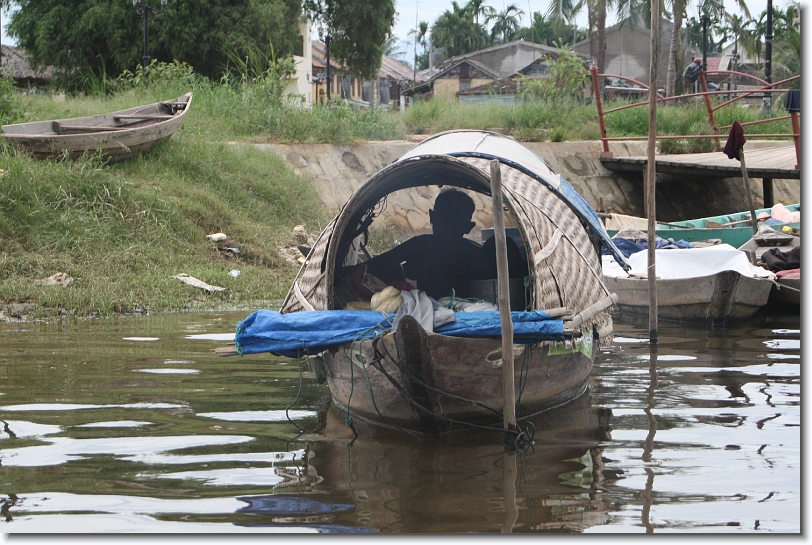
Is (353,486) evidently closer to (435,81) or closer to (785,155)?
(785,155)

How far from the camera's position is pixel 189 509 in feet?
13.3

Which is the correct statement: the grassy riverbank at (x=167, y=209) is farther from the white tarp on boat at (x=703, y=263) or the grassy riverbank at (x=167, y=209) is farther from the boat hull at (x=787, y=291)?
the boat hull at (x=787, y=291)

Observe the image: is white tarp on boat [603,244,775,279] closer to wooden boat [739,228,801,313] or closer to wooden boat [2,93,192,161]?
wooden boat [739,228,801,313]

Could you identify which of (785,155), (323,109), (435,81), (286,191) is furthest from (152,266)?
(435,81)

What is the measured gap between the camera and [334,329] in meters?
5.19

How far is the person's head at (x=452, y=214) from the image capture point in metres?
6.57

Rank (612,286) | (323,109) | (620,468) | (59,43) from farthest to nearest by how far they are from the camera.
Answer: (59,43), (323,109), (612,286), (620,468)

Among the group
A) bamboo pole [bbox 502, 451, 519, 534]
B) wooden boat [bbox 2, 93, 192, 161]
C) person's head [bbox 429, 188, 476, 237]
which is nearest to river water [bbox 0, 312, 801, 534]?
bamboo pole [bbox 502, 451, 519, 534]

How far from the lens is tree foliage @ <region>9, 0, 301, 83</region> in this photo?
75.7 feet

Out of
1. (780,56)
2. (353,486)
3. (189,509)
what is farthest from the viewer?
(780,56)

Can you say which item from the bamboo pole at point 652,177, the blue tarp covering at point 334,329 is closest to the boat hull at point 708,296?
the bamboo pole at point 652,177

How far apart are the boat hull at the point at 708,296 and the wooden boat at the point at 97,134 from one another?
7.32 m

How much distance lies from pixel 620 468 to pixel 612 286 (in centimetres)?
617

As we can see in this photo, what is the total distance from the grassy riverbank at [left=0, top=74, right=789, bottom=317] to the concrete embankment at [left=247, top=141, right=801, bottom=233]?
48 cm
